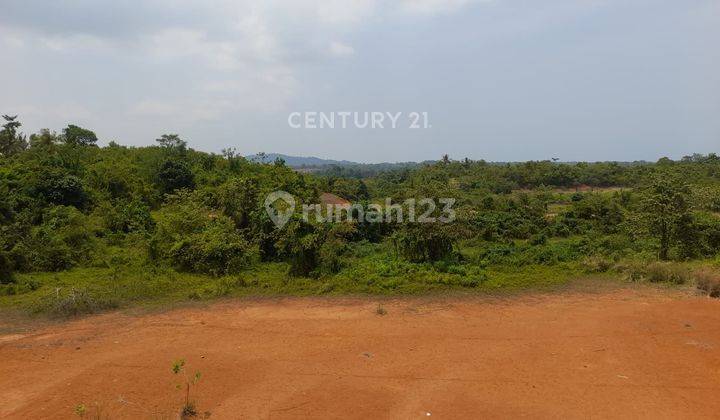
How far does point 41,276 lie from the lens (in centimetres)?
1308

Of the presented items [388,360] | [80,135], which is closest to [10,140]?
[80,135]

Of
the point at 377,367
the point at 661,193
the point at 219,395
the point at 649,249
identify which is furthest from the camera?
the point at 649,249

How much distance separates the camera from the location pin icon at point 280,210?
1395 cm

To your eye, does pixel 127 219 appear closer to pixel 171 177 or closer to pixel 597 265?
pixel 171 177

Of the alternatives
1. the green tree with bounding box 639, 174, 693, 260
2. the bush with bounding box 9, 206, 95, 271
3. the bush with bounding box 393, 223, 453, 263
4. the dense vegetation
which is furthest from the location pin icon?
the green tree with bounding box 639, 174, 693, 260

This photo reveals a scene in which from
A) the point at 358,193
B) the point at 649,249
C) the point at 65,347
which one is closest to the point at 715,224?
the point at 649,249

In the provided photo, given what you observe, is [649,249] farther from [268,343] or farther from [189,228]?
[189,228]

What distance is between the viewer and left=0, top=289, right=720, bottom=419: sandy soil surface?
245 inches

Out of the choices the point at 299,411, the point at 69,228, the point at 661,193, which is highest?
the point at 661,193

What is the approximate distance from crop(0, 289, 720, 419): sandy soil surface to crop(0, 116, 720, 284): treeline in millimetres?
3338

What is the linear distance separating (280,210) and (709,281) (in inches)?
446

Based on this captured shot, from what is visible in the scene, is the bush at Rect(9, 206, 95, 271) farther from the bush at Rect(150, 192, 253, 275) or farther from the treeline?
the bush at Rect(150, 192, 253, 275)

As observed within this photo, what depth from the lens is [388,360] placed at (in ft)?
24.9

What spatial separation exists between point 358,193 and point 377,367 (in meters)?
25.3
